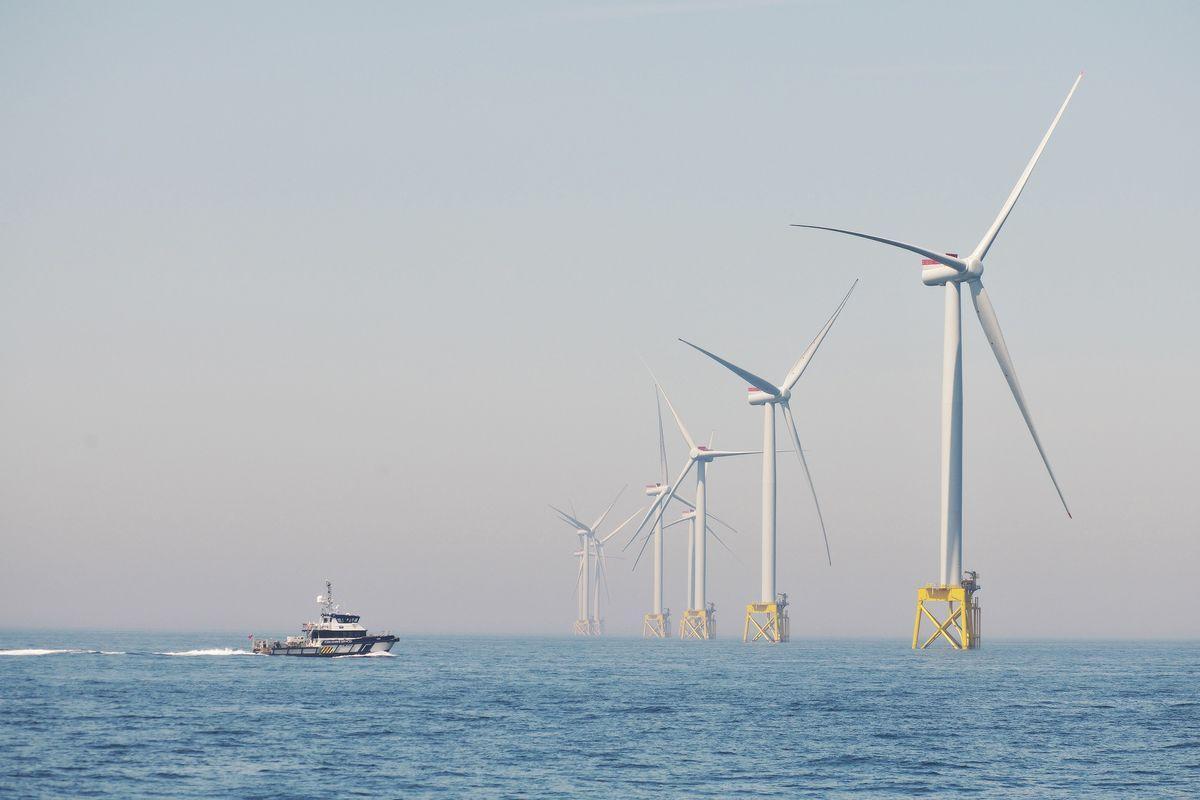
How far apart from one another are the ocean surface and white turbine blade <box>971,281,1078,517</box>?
24.2 metres

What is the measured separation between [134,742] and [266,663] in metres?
102

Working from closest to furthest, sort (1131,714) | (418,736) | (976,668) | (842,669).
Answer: (418,736) < (1131,714) < (976,668) < (842,669)

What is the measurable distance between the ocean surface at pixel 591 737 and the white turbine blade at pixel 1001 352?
24.2m

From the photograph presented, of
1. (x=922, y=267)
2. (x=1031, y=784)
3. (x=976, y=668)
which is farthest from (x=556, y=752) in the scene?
(x=922, y=267)

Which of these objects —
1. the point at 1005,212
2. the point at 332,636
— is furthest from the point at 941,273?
the point at 332,636

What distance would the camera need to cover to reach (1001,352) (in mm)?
154125

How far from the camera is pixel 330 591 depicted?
616ft

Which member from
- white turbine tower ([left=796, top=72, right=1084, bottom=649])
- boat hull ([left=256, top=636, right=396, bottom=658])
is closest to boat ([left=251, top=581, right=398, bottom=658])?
boat hull ([left=256, top=636, right=396, bottom=658])

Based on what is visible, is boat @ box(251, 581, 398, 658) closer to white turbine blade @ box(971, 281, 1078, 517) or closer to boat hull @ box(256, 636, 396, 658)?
boat hull @ box(256, 636, 396, 658)

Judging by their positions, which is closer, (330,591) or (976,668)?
(976,668)

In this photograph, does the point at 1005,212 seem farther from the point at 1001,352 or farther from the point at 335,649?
the point at 335,649

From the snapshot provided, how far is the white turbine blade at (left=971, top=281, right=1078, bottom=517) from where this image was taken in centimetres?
14575

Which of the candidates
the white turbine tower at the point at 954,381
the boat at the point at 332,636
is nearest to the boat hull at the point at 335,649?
the boat at the point at 332,636

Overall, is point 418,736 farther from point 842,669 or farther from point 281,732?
point 842,669
